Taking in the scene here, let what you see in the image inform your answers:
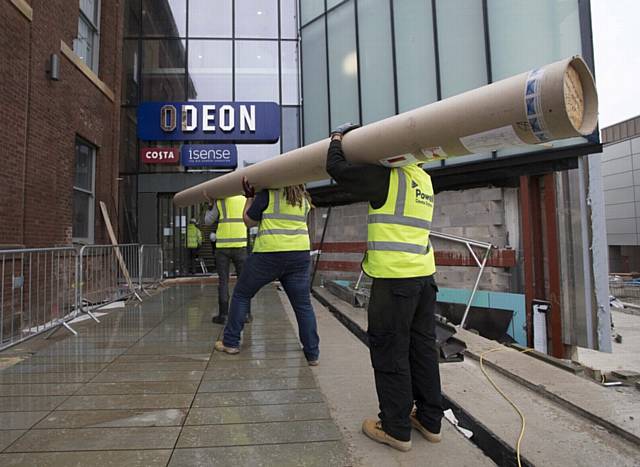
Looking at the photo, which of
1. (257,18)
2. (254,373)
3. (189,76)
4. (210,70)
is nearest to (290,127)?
(210,70)

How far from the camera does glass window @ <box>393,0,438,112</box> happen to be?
883 centimetres

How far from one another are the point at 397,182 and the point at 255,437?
168 centimetres

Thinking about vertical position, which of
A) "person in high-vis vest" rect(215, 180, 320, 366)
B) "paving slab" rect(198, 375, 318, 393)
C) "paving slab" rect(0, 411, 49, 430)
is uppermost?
"person in high-vis vest" rect(215, 180, 320, 366)

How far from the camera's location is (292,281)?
3.70 metres

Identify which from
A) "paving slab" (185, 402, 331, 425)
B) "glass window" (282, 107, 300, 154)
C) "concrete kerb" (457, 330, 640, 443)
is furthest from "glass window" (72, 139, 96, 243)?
"concrete kerb" (457, 330, 640, 443)

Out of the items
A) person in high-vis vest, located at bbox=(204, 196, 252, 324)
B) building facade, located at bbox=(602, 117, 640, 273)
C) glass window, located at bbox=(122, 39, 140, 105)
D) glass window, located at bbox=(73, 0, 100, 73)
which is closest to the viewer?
person in high-vis vest, located at bbox=(204, 196, 252, 324)

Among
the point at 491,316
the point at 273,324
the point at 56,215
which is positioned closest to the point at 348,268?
the point at 491,316

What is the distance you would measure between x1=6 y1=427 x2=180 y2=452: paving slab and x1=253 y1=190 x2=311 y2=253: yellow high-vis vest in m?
1.68

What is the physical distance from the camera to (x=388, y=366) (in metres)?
2.29

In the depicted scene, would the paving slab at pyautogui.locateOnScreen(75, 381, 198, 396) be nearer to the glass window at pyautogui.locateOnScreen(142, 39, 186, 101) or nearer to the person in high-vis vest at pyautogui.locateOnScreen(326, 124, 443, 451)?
the person in high-vis vest at pyautogui.locateOnScreen(326, 124, 443, 451)

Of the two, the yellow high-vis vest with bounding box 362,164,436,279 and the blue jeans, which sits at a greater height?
the yellow high-vis vest with bounding box 362,164,436,279

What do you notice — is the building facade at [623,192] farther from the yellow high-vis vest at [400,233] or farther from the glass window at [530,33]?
the yellow high-vis vest at [400,233]

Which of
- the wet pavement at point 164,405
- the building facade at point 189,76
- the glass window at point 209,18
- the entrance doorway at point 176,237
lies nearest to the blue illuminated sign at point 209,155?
the building facade at point 189,76

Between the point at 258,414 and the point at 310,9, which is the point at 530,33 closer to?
the point at 310,9
